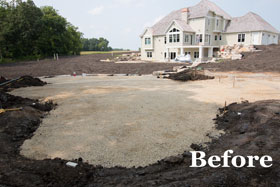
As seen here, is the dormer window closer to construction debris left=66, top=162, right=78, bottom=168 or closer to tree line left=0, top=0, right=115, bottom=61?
tree line left=0, top=0, right=115, bottom=61

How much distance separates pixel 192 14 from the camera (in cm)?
3625

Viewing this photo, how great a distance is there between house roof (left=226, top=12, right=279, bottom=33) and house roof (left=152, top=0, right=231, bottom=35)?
6.77ft

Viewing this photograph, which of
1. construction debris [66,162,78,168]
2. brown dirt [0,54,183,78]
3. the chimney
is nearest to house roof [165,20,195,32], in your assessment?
the chimney

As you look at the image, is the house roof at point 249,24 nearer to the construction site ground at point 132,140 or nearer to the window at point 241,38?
the window at point 241,38

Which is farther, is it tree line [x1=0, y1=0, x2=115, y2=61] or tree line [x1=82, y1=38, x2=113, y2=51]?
→ tree line [x1=82, y1=38, x2=113, y2=51]

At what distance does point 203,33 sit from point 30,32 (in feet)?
113

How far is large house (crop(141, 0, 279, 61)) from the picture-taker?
34.7 metres

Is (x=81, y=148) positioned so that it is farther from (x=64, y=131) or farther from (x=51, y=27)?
(x=51, y=27)

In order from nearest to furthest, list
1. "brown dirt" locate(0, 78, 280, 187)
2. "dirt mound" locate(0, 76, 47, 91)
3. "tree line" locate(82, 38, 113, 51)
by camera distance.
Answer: "brown dirt" locate(0, 78, 280, 187)
"dirt mound" locate(0, 76, 47, 91)
"tree line" locate(82, 38, 113, 51)

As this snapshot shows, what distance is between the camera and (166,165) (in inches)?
171

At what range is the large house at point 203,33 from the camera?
34.7m

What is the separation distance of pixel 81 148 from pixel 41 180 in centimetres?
163

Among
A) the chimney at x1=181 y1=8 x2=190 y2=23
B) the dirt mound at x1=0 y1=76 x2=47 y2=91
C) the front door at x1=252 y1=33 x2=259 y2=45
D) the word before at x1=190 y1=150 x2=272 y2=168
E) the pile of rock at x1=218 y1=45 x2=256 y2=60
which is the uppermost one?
the chimney at x1=181 y1=8 x2=190 y2=23

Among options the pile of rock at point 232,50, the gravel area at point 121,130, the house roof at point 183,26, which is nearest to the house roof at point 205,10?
the house roof at point 183,26
